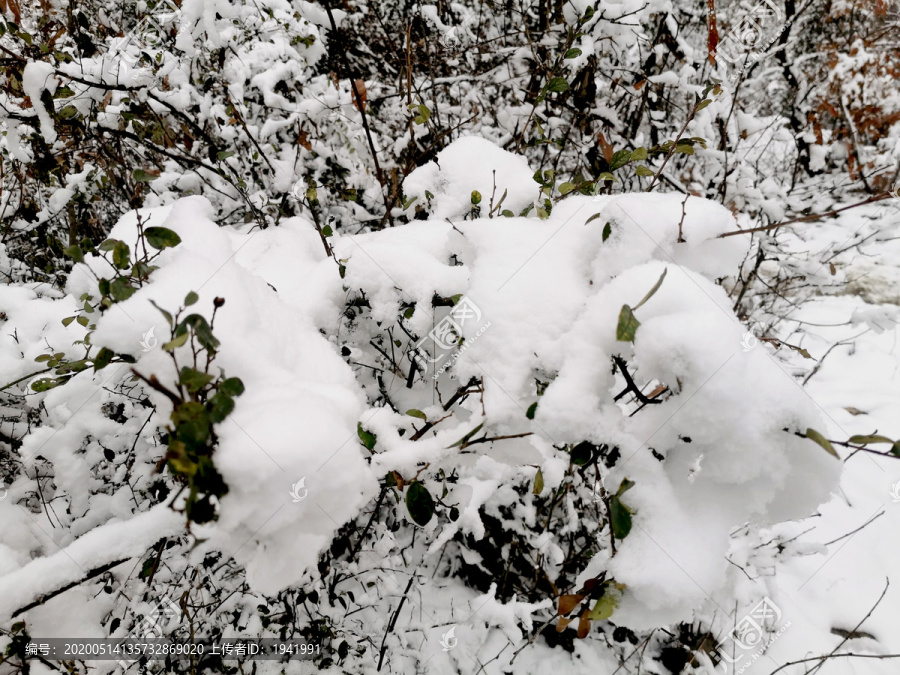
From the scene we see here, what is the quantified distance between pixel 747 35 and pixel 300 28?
8.05 ft

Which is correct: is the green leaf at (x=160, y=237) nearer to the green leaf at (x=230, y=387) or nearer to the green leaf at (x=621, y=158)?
the green leaf at (x=230, y=387)

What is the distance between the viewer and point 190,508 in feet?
1.89

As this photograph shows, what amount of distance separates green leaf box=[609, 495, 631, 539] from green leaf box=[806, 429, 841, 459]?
30cm

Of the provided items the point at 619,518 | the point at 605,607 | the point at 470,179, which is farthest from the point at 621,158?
the point at 605,607

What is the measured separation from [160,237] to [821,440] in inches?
47.3

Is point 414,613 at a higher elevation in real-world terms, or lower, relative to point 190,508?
lower

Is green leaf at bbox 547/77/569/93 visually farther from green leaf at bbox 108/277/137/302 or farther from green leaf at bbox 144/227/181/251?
green leaf at bbox 108/277/137/302

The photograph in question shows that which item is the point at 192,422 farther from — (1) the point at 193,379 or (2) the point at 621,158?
(2) the point at 621,158

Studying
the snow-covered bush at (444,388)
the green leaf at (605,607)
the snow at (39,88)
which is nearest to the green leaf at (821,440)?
the snow-covered bush at (444,388)

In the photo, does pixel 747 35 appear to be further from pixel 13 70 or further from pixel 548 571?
pixel 13 70

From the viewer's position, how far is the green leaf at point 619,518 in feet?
2.46

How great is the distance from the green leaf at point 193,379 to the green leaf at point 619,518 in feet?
2.20

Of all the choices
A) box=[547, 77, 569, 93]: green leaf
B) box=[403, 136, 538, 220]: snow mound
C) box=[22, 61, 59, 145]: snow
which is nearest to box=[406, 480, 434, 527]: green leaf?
box=[403, 136, 538, 220]: snow mound

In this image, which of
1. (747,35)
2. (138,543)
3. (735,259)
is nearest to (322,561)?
(138,543)
